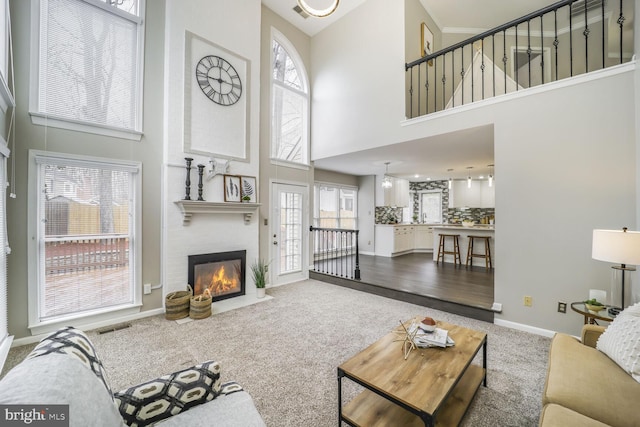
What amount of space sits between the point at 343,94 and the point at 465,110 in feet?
8.02

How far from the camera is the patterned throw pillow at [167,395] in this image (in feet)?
4.05

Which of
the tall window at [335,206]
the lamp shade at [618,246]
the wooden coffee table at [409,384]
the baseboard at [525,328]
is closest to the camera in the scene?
the wooden coffee table at [409,384]

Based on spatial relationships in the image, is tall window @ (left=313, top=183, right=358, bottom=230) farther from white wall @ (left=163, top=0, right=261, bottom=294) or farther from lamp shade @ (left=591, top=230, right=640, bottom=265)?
lamp shade @ (left=591, top=230, right=640, bottom=265)

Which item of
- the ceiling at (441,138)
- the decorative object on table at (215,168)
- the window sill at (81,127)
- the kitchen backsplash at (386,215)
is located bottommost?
the kitchen backsplash at (386,215)

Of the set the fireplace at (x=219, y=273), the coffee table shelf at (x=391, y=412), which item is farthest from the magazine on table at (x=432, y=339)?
the fireplace at (x=219, y=273)

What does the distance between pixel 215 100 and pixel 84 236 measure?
2.56 metres

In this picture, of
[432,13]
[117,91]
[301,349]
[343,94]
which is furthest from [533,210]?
[117,91]

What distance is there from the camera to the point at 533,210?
3.11m

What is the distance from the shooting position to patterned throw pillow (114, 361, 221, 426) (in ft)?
4.05

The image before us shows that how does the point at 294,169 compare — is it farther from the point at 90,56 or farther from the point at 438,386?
the point at 438,386

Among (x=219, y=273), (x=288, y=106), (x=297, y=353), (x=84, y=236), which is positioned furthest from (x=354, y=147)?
Answer: (x=84, y=236)

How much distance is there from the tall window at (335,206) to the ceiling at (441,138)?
3.58 ft

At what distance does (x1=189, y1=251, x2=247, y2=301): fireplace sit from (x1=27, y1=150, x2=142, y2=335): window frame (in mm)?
691

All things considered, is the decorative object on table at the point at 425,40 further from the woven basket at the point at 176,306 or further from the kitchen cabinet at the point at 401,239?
the woven basket at the point at 176,306
